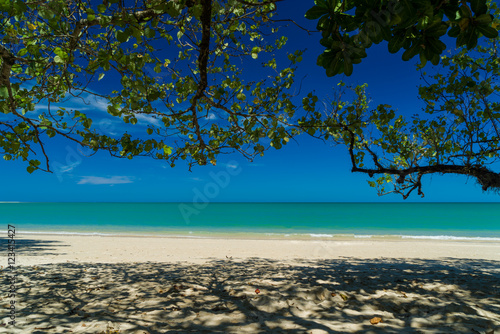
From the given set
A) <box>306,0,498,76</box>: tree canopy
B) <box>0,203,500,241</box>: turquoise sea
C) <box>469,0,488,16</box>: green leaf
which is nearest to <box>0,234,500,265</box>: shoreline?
<box>0,203,500,241</box>: turquoise sea

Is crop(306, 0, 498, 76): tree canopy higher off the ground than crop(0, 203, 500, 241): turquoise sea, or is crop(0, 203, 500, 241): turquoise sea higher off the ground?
crop(306, 0, 498, 76): tree canopy

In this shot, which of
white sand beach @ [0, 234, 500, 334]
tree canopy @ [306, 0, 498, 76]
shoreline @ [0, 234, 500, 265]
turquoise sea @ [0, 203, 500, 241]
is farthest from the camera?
turquoise sea @ [0, 203, 500, 241]

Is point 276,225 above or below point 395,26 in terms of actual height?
below

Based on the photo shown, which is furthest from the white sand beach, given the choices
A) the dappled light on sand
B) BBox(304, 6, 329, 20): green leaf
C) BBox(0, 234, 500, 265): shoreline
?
BBox(0, 234, 500, 265): shoreline

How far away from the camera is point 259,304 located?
135 inches

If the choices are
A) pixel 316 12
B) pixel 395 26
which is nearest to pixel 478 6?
pixel 395 26

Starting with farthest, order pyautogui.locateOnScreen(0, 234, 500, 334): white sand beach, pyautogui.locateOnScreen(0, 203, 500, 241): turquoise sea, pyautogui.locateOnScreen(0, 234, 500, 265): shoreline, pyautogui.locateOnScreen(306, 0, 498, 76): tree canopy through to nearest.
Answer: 1. pyautogui.locateOnScreen(0, 203, 500, 241): turquoise sea
2. pyautogui.locateOnScreen(0, 234, 500, 265): shoreline
3. pyautogui.locateOnScreen(0, 234, 500, 334): white sand beach
4. pyautogui.locateOnScreen(306, 0, 498, 76): tree canopy

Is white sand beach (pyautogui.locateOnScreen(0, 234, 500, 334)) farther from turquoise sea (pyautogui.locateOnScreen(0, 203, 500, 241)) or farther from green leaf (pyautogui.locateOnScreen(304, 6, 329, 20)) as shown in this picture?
turquoise sea (pyautogui.locateOnScreen(0, 203, 500, 241))

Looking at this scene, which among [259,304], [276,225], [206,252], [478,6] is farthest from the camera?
[276,225]

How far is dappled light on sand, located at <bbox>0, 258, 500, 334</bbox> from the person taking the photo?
2820 millimetres

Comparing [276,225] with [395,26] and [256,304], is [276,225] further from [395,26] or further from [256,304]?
[395,26]

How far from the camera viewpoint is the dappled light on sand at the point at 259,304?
2.82 m

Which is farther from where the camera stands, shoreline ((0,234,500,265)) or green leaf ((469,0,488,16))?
shoreline ((0,234,500,265))

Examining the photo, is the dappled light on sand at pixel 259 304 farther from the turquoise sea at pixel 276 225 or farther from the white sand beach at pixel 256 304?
the turquoise sea at pixel 276 225
